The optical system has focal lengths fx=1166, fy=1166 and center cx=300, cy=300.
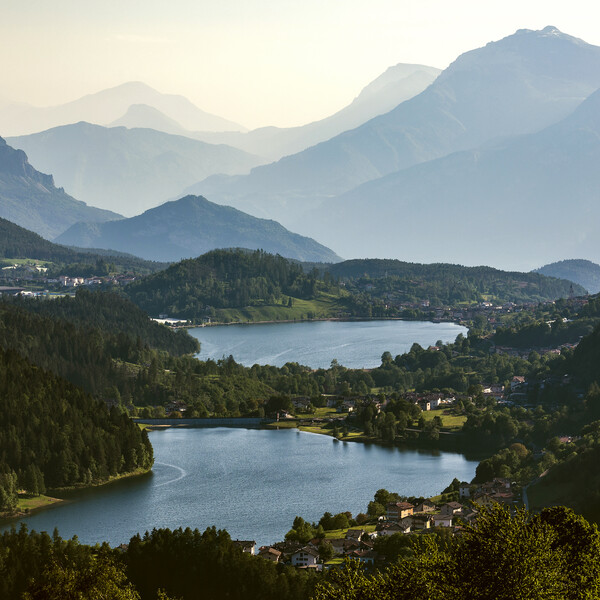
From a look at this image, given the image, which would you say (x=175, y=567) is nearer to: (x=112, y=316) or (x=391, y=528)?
(x=391, y=528)

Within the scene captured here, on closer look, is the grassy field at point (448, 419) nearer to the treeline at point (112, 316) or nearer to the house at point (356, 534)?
the house at point (356, 534)

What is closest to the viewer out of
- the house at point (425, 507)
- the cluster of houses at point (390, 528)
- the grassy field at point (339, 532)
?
the cluster of houses at point (390, 528)

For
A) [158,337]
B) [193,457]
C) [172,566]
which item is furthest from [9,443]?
[158,337]

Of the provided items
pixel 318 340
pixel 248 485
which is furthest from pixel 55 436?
pixel 318 340

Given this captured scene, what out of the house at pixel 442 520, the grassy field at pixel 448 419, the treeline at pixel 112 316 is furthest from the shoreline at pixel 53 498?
the treeline at pixel 112 316

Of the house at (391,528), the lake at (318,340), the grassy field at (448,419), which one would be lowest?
the house at (391,528)

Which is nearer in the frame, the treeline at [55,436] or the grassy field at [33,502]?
the grassy field at [33,502]
